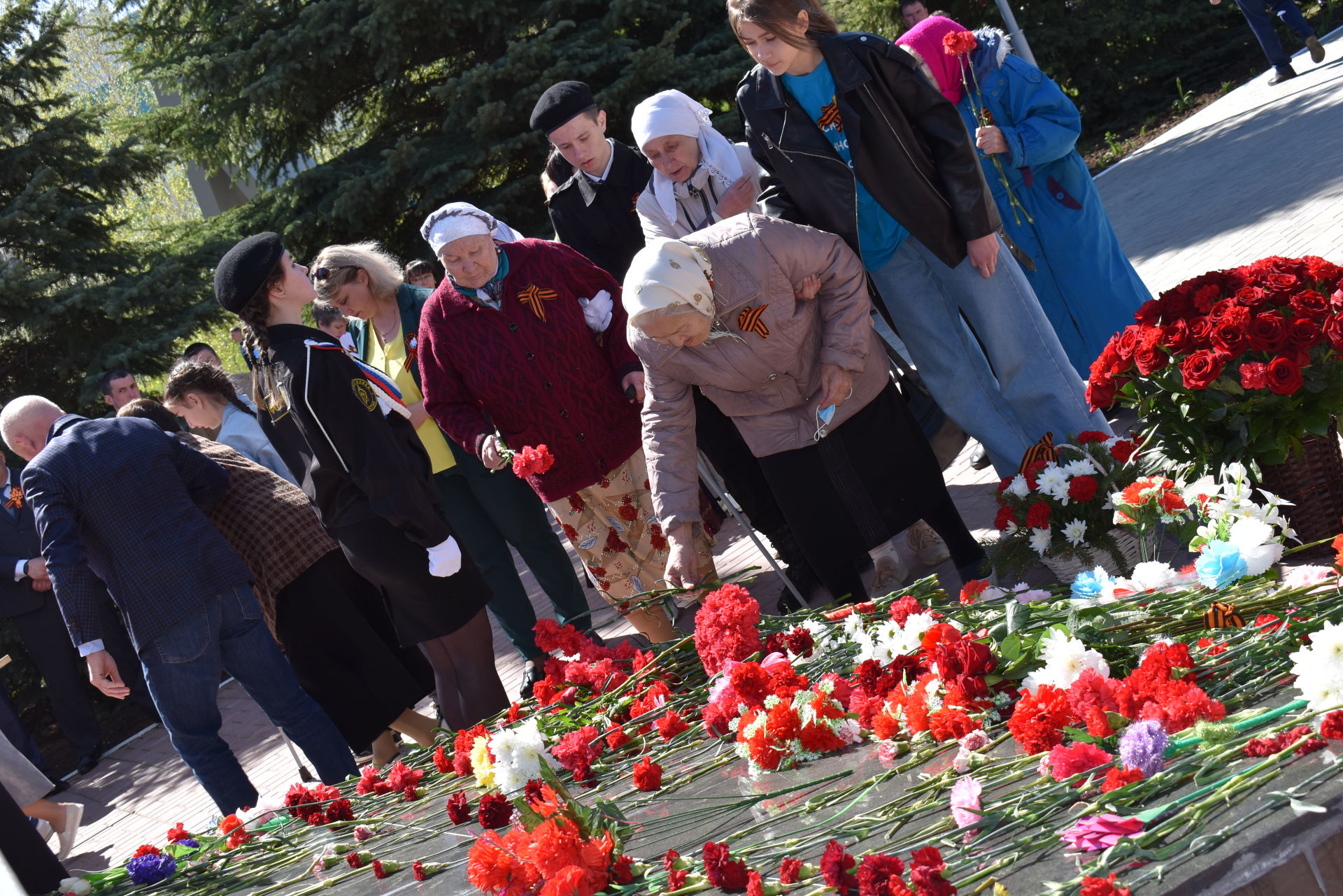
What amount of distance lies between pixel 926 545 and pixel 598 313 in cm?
164

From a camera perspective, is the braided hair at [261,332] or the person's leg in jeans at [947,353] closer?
the braided hair at [261,332]

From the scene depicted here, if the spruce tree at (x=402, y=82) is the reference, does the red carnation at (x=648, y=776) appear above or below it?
below

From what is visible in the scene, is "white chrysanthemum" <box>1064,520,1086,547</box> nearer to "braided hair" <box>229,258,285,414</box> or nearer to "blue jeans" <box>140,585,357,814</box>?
"braided hair" <box>229,258,285,414</box>

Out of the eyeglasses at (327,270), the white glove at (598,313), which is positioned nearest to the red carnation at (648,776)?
the white glove at (598,313)

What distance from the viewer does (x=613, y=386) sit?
14.5ft

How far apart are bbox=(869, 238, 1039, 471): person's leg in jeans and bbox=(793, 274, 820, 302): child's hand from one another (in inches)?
23.7

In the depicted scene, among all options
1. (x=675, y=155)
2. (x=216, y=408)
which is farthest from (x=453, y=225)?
(x=216, y=408)

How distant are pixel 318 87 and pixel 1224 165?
27.9 ft

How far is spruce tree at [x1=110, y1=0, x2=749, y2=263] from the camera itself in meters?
11.0

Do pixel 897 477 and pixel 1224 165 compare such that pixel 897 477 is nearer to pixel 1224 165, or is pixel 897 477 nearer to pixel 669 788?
pixel 669 788

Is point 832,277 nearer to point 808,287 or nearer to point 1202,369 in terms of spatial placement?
point 808,287

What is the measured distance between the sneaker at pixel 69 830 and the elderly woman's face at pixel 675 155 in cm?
400

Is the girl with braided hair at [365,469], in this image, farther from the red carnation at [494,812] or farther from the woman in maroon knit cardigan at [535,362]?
the red carnation at [494,812]

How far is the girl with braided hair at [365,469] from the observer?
3.86 m
